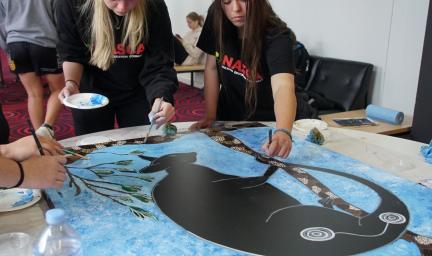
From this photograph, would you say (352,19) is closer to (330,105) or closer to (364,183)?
(330,105)

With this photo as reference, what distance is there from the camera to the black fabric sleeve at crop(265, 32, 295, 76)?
1460 mm

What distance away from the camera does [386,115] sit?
2602mm

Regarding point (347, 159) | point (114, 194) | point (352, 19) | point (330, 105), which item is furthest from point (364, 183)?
point (352, 19)

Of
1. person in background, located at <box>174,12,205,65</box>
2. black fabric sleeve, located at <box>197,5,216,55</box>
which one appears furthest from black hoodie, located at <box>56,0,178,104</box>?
person in background, located at <box>174,12,205,65</box>

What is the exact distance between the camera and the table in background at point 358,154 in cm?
99

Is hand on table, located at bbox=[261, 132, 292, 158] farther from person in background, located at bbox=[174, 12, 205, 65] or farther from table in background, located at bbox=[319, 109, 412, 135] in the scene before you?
person in background, located at bbox=[174, 12, 205, 65]

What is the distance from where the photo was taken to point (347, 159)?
1345 millimetres

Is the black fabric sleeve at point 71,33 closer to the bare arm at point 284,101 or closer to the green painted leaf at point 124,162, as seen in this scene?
the green painted leaf at point 124,162

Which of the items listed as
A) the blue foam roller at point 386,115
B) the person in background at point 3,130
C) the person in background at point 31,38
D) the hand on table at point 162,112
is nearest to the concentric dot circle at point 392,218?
the hand on table at point 162,112

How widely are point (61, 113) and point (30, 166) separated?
329 cm

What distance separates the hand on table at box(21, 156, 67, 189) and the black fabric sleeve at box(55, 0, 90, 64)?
77 centimetres

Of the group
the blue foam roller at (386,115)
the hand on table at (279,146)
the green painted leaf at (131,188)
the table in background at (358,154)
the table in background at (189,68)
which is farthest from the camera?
the table in background at (189,68)

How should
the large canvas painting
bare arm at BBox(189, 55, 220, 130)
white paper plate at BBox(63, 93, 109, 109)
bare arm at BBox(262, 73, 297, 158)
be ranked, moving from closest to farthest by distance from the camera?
the large canvas painting → bare arm at BBox(262, 73, 297, 158) → white paper plate at BBox(63, 93, 109, 109) → bare arm at BBox(189, 55, 220, 130)

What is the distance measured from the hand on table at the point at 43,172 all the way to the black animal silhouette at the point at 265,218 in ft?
0.81
